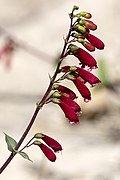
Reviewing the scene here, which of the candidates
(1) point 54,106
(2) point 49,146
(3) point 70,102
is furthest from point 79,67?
(1) point 54,106

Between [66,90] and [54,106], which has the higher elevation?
[54,106]

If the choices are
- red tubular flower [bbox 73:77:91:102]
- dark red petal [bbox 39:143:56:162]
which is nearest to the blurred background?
dark red petal [bbox 39:143:56:162]

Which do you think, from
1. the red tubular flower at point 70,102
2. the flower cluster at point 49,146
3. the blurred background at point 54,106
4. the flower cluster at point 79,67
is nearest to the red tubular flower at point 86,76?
the flower cluster at point 79,67

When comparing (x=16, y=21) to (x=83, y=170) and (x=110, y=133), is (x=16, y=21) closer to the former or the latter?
(x=110, y=133)

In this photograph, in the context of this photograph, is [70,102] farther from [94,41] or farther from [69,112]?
[94,41]

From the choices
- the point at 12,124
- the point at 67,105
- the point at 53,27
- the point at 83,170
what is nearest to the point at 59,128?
the point at 12,124

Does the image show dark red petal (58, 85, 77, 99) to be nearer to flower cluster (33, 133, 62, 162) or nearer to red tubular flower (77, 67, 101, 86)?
red tubular flower (77, 67, 101, 86)

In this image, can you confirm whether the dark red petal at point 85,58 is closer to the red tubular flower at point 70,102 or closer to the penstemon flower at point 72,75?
the penstemon flower at point 72,75

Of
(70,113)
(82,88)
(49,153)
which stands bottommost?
(49,153)
